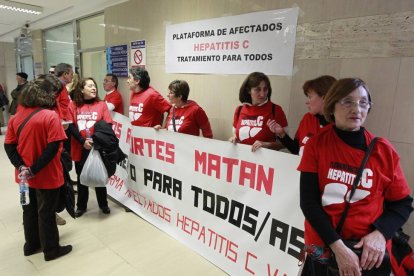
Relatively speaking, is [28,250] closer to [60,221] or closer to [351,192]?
[60,221]

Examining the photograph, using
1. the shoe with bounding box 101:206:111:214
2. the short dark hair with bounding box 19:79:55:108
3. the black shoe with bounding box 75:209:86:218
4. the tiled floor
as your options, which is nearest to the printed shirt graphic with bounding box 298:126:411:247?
the tiled floor

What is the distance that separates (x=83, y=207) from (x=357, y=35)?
3.06 m

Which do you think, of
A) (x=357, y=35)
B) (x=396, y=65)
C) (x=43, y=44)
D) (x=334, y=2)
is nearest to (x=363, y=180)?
(x=396, y=65)

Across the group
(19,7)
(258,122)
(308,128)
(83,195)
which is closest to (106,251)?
(83,195)

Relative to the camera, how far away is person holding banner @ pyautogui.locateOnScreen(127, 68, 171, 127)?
10.3 feet

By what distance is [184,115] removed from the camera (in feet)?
8.97

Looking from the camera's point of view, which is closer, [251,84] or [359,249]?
[359,249]

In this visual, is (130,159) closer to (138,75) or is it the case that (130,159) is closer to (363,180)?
(138,75)

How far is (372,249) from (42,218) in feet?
7.25

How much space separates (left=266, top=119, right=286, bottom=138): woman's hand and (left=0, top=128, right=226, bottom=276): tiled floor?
45.0 inches

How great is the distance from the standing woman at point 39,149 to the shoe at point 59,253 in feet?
0.26

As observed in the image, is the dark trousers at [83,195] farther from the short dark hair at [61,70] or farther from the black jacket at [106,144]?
the short dark hair at [61,70]

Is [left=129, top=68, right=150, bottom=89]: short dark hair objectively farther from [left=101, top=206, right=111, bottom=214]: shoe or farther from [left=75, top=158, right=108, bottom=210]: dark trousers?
[left=101, top=206, right=111, bottom=214]: shoe

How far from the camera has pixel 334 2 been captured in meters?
2.16
